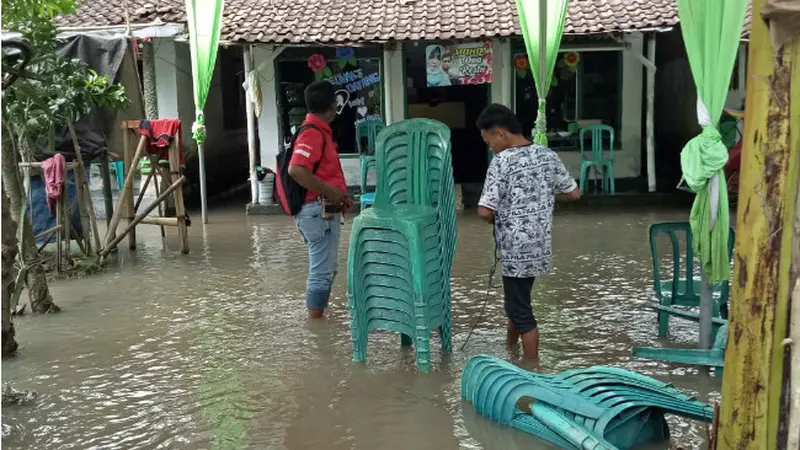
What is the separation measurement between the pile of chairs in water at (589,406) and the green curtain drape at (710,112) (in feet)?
3.03

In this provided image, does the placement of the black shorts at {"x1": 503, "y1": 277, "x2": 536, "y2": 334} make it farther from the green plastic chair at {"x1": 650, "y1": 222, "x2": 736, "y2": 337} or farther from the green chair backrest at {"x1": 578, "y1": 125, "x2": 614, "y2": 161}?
the green chair backrest at {"x1": 578, "y1": 125, "x2": 614, "y2": 161}

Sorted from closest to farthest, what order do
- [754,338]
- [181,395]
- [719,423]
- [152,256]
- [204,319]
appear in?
1. [754,338]
2. [719,423]
3. [181,395]
4. [204,319]
5. [152,256]

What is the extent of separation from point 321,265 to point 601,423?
8.56 ft

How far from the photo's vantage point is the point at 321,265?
17.9 ft

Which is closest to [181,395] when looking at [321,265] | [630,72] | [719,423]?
[321,265]

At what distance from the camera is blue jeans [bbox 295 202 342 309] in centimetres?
530

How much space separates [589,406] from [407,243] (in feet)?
4.79

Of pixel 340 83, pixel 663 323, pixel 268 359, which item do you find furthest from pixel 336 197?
pixel 340 83

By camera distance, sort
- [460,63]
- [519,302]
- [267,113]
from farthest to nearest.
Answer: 1. [267,113]
2. [460,63]
3. [519,302]

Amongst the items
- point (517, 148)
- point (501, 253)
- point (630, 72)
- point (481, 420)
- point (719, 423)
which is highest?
point (630, 72)

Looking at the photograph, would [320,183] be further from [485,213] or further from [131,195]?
[131,195]

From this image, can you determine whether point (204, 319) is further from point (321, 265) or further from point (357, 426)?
point (357, 426)

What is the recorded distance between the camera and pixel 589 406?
343 cm

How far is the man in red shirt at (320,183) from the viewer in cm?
506
